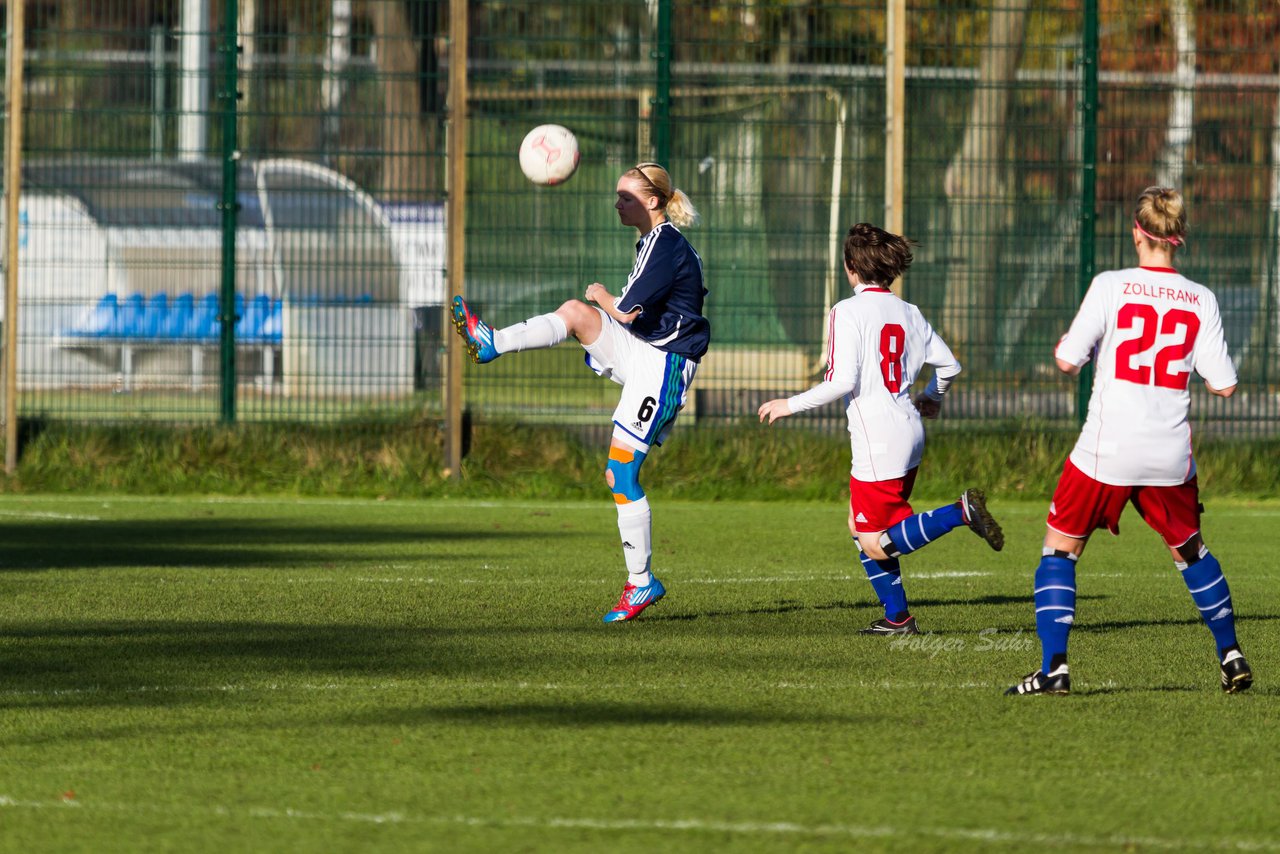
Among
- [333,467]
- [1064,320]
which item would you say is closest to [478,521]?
[333,467]

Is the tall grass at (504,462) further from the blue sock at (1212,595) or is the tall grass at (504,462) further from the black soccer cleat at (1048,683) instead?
the black soccer cleat at (1048,683)

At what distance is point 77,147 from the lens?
1502 centimetres

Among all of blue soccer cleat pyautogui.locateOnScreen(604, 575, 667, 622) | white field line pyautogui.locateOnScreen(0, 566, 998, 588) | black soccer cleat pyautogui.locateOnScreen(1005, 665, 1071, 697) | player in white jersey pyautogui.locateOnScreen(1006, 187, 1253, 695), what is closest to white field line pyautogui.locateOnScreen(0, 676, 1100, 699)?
black soccer cleat pyautogui.locateOnScreen(1005, 665, 1071, 697)

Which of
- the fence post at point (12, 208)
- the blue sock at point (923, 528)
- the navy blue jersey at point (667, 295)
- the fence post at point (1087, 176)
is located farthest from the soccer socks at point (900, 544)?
the fence post at point (12, 208)

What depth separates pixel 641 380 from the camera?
869 cm

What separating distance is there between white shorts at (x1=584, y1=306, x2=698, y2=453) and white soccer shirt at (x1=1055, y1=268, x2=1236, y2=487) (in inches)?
98.9

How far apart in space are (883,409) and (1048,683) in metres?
1.74

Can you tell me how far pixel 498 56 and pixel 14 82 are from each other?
3653 mm

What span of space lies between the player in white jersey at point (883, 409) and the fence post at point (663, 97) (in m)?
6.87

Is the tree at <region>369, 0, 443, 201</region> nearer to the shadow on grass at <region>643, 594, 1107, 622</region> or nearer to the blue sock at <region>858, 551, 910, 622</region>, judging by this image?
the shadow on grass at <region>643, 594, 1107, 622</region>

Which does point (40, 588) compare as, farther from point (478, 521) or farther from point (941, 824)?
point (941, 824)

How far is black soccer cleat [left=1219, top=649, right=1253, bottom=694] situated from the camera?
263 inches

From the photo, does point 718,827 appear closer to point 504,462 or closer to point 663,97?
point 504,462

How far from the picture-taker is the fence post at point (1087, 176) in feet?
49.8
